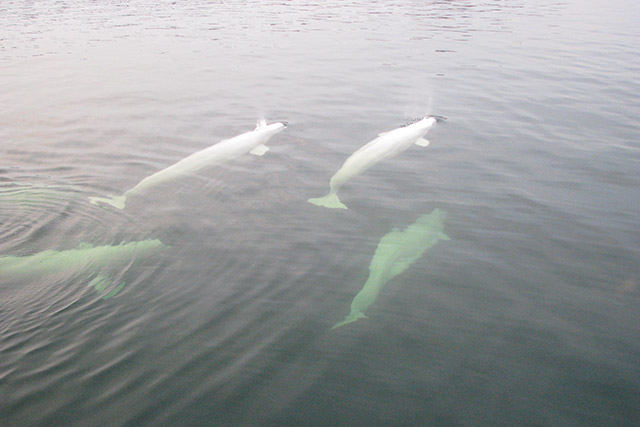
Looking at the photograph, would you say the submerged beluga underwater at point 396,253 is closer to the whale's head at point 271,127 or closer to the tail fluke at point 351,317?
the tail fluke at point 351,317

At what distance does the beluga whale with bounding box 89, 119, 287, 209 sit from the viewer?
34.5 ft

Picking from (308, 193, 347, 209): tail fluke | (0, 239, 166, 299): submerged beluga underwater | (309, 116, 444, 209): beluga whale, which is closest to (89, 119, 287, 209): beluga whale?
(0, 239, 166, 299): submerged beluga underwater

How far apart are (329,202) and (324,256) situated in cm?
194

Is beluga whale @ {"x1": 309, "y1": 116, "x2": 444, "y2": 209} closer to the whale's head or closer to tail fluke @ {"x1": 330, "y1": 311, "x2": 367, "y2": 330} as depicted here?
the whale's head

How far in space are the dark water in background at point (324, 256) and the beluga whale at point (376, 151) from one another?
0.30m

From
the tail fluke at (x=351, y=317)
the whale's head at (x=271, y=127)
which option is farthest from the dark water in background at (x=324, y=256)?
the whale's head at (x=271, y=127)

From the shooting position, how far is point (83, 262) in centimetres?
791

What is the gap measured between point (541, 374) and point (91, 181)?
9.76 meters

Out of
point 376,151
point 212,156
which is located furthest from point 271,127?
point 376,151

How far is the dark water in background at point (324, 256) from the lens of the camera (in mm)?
5773

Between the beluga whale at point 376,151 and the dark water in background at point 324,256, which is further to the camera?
the beluga whale at point 376,151

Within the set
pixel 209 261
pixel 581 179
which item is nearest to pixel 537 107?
pixel 581 179

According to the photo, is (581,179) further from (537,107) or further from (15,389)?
(15,389)

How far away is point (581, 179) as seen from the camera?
11242 millimetres
